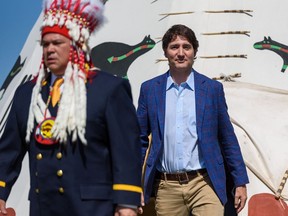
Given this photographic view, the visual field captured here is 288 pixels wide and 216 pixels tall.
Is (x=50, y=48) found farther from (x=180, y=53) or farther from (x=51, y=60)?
(x=180, y=53)

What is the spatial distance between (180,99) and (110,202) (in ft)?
3.38

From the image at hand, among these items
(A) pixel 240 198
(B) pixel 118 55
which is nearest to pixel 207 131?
(A) pixel 240 198

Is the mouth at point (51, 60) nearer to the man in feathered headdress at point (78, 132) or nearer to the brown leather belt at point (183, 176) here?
the man in feathered headdress at point (78, 132)

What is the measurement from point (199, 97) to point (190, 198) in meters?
0.53

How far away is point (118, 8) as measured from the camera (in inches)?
255

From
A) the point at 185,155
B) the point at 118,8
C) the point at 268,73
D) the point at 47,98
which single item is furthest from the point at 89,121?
the point at 118,8

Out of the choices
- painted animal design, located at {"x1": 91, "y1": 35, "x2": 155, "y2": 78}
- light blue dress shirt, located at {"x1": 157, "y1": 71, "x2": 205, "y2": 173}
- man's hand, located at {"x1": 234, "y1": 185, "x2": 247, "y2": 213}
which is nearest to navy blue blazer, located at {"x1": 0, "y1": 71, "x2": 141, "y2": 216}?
light blue dress shirt, located at {"x1": 157, "y1": 71, "x2": 205, "y2": 173}

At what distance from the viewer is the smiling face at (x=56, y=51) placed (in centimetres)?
286

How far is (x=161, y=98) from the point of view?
373 centimetres

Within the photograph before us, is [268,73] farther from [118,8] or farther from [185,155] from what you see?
[185,155]

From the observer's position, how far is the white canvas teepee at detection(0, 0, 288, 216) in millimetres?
5328

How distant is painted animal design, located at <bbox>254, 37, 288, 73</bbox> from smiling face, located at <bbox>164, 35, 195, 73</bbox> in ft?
7.45

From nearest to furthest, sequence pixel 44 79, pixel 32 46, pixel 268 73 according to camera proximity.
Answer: pixel 44 79 < pixel 268 73 < pixel 32 46

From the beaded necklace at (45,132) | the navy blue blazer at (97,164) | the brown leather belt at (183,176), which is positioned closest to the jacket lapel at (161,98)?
the brown leather belt at (183,176)
